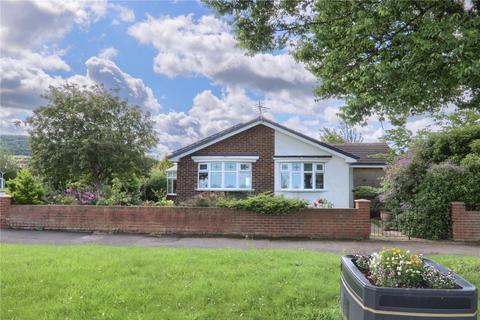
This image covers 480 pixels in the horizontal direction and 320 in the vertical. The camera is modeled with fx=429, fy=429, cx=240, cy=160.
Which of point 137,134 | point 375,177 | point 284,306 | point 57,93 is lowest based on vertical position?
point 284,306

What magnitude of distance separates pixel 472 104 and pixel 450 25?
2.82m

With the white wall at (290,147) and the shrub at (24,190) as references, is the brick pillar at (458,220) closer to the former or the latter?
the white wall at (290,147)

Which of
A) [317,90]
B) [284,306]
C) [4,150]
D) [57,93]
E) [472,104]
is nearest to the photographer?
[284,306]

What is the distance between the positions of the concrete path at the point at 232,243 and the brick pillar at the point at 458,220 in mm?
473

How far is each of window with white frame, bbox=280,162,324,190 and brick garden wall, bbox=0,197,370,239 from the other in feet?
27.4

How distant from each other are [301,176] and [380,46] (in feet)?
46.0

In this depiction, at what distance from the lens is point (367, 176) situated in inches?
1007

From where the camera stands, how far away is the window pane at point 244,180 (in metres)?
21.7

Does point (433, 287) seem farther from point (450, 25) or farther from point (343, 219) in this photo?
point (343, 219)

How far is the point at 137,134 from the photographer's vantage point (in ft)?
83.7

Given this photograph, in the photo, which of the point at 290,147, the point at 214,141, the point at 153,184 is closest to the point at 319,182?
the point at 290,147

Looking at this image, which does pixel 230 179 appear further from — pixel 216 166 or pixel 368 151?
pixel 368 151

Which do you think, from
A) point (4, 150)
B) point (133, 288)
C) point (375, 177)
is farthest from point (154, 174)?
point (4, 150)

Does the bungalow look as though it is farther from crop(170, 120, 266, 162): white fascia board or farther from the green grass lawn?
the green grass lawn
